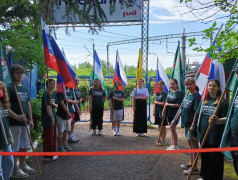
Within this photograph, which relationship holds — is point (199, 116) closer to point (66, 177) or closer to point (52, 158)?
point (66, 177)

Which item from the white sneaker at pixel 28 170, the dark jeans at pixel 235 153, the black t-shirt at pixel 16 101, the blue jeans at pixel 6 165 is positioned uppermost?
the black t-shirt at pixel 16 101

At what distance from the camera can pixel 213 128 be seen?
158 inches

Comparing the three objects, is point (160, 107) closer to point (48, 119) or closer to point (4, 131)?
point (48, 119)

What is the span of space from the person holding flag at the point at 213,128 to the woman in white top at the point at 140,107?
13.6 ft

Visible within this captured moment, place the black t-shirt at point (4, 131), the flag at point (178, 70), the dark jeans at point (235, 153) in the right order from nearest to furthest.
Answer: the dark jeans at point (235, 153) < the black t-shirt at point (4, 131) < the flag at point (178, 70)

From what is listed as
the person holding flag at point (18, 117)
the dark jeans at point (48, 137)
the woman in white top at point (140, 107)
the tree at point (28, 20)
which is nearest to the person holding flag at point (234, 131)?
the tree at point (28, 20)

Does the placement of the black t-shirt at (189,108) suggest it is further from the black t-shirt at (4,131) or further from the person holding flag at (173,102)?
the black t-shirt at (4,131)

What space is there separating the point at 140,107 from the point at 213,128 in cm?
453

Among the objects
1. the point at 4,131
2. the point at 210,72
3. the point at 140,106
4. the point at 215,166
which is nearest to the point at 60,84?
the point at 4,131

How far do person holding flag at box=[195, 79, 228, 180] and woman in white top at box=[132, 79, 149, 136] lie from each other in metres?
4.15

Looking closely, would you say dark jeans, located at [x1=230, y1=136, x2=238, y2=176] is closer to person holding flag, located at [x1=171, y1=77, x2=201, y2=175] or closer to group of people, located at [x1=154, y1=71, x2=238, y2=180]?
group of people, located at [x1=154, y1=71, x2=238, y2=180]

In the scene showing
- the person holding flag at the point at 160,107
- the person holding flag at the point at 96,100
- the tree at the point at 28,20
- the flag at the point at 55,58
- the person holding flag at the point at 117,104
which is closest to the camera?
the tree at the point at 28,20

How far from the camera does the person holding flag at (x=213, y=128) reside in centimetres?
397

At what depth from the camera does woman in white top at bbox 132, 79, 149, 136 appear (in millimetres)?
8391
